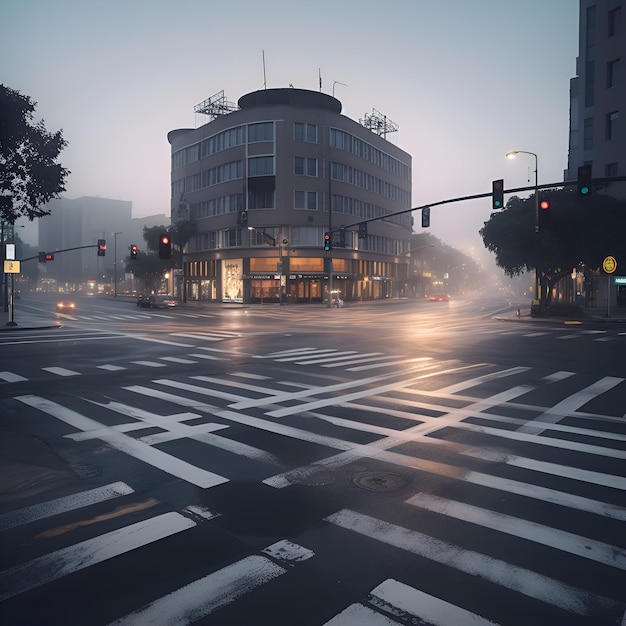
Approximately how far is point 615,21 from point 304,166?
113 ft

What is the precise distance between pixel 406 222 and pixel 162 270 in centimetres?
4124

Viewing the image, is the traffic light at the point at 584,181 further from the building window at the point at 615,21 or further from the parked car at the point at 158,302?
the parked car at the point at 158,302

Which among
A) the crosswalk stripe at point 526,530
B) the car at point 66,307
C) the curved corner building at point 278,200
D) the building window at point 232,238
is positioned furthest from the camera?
the building window at point 232,238

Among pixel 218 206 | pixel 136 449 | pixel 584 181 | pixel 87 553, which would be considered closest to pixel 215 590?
pixel 87 553

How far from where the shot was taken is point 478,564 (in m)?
4.07

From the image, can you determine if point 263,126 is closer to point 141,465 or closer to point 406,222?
point 406,222

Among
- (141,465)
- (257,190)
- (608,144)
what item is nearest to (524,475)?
(141,465)

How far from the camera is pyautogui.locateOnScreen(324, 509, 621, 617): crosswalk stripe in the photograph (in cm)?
360

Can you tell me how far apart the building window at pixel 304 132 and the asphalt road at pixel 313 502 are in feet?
187

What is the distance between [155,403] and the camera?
32.8ft

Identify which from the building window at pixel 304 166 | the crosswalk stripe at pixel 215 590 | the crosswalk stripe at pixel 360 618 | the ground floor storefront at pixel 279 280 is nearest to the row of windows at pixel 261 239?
the ground floor storefront at pixel 279 280

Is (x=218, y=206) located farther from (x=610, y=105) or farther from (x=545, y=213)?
(x=545, y=213)

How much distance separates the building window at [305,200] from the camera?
6412cm

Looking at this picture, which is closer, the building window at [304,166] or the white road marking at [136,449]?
the white road marking at [136,449]
